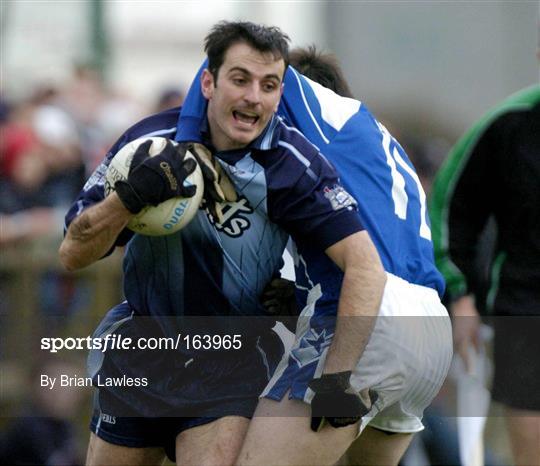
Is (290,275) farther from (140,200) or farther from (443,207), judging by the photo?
(443,207)

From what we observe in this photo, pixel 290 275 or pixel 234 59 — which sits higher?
pixel 234 59

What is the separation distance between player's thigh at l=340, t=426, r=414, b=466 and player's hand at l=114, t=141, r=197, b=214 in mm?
1446

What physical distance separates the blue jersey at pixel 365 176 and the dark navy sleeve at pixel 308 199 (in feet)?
0.57

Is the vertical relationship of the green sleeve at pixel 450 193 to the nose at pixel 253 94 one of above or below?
below

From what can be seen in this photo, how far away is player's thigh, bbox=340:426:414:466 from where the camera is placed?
567cm

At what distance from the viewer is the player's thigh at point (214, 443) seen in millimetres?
5152

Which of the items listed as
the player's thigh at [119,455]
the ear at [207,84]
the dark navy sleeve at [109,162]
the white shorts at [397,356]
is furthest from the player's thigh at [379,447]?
the ear at [207,84]

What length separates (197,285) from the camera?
5355 millimetres

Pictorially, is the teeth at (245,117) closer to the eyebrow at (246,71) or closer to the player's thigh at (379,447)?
the eyebrow at (246,71)

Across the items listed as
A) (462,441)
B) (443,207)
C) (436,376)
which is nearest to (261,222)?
(436,376)

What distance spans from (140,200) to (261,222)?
53 centimetres

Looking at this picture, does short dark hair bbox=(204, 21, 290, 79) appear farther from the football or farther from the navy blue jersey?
the football

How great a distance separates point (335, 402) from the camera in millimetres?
4879

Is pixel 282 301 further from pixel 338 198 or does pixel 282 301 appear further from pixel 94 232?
pixel 94 232
